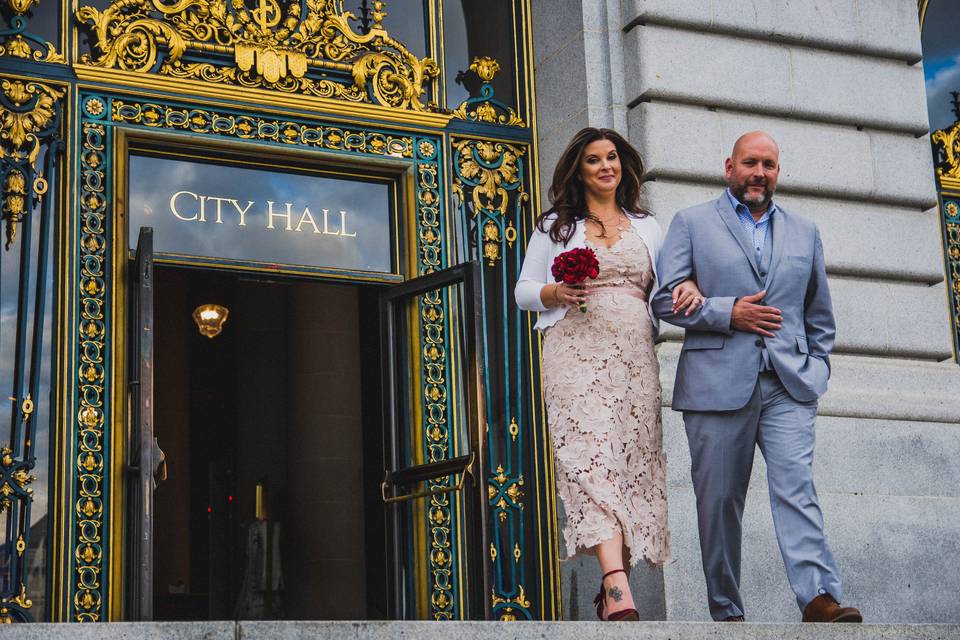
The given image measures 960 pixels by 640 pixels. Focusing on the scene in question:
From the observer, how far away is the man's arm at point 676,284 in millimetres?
7203

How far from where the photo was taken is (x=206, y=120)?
390 inches

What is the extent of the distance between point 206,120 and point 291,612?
277 inches

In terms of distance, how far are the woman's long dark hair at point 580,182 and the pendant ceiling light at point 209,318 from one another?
967cm

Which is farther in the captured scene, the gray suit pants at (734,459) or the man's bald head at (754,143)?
the man's bald head at (754,143)

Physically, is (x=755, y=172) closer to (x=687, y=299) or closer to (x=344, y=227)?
(x=687, y=299)

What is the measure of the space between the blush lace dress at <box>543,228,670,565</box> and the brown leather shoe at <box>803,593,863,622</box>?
33.2 inches

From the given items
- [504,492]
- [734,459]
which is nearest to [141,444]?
[504,492]

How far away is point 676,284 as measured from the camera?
732 centimetres

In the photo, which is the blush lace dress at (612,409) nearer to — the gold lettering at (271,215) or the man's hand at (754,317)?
the man's hand at (754,317)

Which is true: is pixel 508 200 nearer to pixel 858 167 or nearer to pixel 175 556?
pixel 858 167

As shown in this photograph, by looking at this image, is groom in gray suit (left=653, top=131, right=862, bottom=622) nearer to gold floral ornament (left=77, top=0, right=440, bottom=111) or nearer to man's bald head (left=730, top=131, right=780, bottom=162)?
man's bald head (left=730, top=131, right=780, bottom=162)

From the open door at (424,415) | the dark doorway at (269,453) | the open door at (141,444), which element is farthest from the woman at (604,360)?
the dark doorway at (269,453)

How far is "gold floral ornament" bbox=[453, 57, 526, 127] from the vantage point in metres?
10.7

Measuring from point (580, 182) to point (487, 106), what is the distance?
3.25 m
